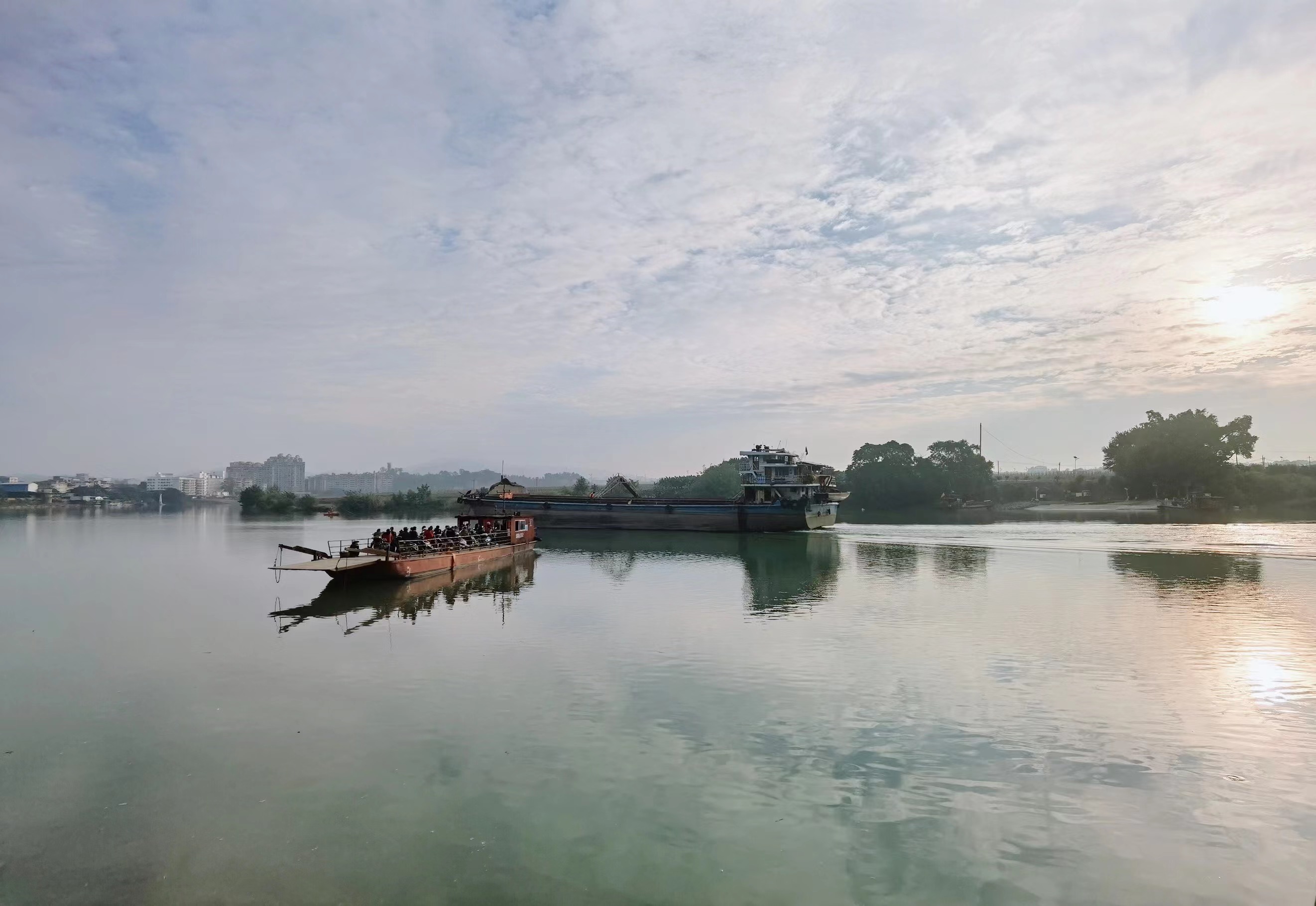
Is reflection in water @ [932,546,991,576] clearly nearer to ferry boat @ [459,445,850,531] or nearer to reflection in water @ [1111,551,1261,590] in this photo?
reflection in water @ [1111,551,1261,590]

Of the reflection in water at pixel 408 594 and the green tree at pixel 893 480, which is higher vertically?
the green tree at pixel 893 480

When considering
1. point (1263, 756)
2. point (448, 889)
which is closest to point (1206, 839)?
point (1263, 756)

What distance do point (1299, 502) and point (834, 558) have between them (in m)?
90.9

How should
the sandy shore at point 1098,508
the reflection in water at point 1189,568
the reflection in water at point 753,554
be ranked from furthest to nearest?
the sandy shore at point 1098,508 < the reflection in water at point 1189,568 < the reflection in water at point 753,554

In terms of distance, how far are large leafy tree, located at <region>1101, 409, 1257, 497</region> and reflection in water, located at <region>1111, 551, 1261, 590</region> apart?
67.4 m

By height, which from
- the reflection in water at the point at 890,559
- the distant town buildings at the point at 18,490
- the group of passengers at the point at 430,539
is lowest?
the reflection in water at the point at 890,559

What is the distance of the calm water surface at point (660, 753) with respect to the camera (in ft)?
25.3

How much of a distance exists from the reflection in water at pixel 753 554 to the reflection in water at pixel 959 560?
5279 mm

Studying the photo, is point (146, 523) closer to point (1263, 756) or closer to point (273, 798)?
point (273, 798)

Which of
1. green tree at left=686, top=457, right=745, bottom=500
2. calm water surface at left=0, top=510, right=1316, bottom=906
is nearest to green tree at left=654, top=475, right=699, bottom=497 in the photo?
green tree at left=686, top=457, right=745, bottom=500

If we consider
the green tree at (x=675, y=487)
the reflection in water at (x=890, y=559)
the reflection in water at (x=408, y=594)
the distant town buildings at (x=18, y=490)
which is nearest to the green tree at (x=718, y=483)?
the green tree at (x=675, y=487)

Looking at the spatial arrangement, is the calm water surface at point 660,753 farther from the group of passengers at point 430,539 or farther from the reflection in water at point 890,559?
the reflection in water at point 890,559

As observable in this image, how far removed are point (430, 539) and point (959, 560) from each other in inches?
1093

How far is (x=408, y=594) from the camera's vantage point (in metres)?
27.3
